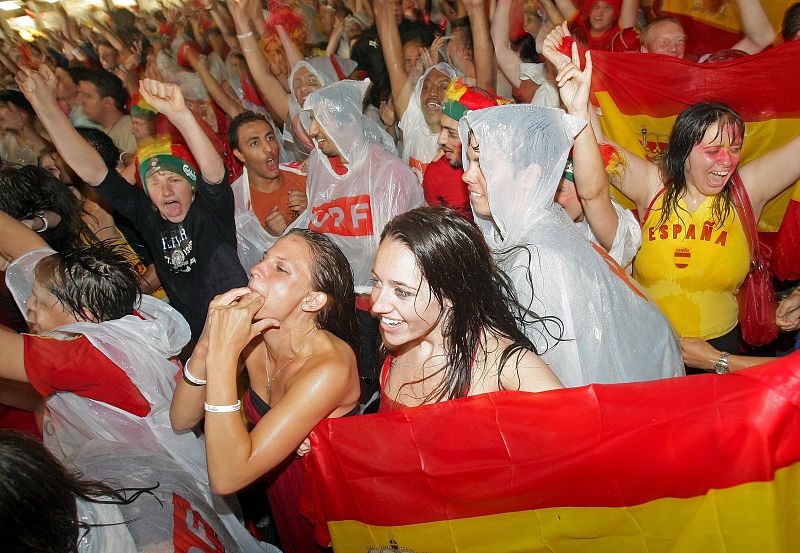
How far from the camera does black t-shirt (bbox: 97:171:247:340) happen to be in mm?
3400

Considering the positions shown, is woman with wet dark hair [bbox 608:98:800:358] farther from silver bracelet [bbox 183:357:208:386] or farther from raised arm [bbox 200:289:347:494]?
silver bracelet [bbox 183:357:208:386]

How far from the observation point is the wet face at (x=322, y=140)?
13.4 feet

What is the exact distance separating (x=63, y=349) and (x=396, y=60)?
11.0 feet

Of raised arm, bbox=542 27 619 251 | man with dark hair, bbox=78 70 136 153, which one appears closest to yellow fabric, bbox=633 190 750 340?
raised arm, bbox=542 27 619 251

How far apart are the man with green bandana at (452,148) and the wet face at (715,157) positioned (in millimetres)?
980

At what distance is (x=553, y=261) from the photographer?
230cm

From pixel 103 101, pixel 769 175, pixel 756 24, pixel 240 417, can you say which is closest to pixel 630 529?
Result: pixel 240 417

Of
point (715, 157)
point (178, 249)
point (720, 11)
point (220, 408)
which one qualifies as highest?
point (720, 11)

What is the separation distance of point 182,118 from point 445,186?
1527 mm

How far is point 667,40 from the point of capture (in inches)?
164

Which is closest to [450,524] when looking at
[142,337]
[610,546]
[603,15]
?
[610,546]

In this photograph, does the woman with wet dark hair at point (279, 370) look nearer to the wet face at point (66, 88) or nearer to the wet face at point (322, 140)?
the wet face at point (322, 140)

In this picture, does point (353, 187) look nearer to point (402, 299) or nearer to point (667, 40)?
point (402, 299)

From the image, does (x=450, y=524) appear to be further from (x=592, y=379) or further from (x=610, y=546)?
(x=592, y=379)
